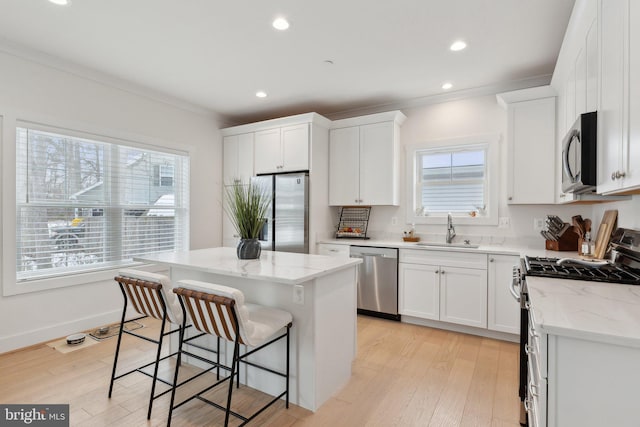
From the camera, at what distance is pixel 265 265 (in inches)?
86.9

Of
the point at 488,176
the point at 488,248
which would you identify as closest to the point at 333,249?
the point at 488,248

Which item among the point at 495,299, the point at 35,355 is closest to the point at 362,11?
the point at 495,299

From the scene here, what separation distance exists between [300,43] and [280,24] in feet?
1.01

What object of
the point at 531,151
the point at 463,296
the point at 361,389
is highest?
the point at 531,151

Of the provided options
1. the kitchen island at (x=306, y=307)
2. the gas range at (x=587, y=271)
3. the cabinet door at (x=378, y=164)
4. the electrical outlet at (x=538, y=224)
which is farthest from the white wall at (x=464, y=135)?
the kitchen island at (x=306, y=307)

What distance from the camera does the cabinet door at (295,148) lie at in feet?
13.6

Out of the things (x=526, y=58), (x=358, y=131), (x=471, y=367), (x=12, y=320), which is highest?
(x=526, y=58)

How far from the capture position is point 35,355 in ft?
9.19

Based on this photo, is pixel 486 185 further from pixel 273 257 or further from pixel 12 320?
pixel 12 320

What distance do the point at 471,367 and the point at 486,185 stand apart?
79.8 inches

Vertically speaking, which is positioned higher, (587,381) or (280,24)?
(280,24)

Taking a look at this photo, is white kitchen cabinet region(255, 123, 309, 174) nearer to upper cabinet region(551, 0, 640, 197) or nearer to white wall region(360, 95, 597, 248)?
white wall region(360, 95, 597, 248)

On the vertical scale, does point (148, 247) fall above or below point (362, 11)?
below

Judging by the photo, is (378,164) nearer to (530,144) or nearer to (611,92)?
(530,144)
